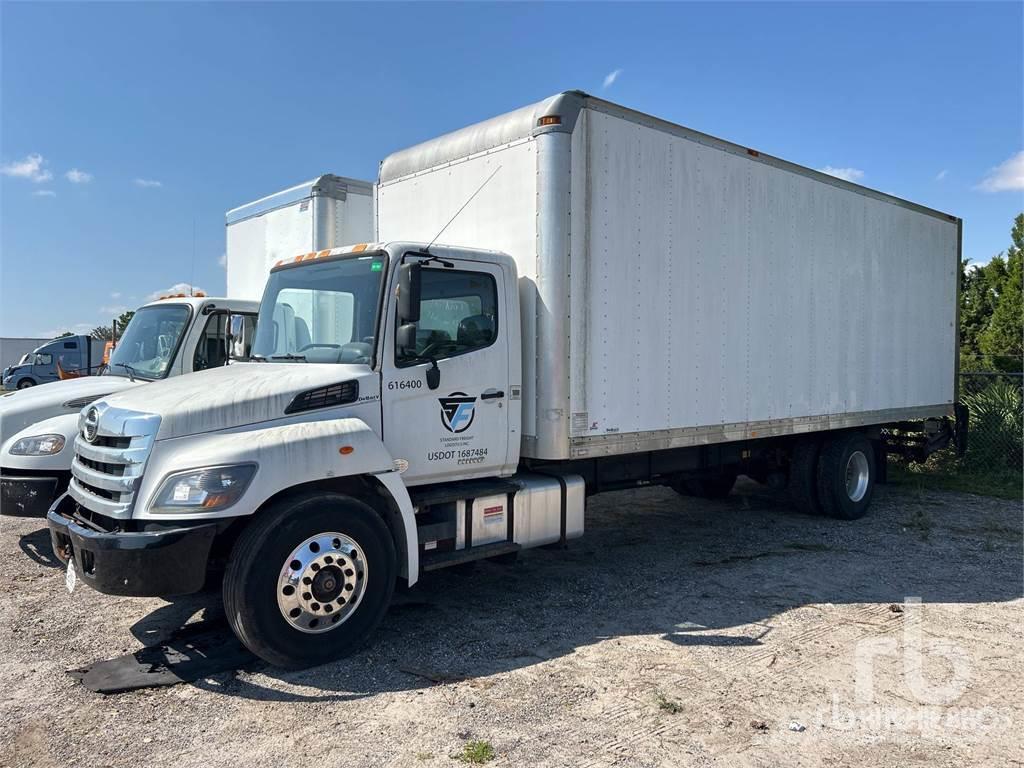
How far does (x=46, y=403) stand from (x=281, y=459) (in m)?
4.02

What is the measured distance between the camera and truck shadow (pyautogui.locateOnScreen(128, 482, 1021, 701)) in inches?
191

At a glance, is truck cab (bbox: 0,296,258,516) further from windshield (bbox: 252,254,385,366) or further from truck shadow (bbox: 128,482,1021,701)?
truck shadow (bbox: 128,482,1021,701)

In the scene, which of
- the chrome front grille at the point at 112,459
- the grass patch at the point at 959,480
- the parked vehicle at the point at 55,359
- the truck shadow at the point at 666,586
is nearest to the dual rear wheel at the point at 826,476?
the truck shadow at the point at 666,586

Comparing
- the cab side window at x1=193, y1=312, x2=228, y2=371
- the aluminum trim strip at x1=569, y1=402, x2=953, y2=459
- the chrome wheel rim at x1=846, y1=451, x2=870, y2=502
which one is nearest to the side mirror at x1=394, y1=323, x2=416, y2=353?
the aluminum trim strip at x1=569, y1=402, x2=953, y2=459

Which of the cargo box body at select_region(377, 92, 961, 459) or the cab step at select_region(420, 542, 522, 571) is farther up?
the cargo box body at select_region(377, 92, 961, 459)

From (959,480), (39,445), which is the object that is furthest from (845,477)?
(39,445)

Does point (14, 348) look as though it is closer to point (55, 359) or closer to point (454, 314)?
point (55, 359)

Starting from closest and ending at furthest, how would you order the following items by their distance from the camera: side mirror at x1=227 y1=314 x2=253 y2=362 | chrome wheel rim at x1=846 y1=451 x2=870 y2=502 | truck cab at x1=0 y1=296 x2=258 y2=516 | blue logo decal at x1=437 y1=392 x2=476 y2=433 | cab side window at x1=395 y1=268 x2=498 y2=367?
cab side window at x1=395 y1=268 x2=498 y2=367 → blue logo decal at x1=437 y1=392 x2=476 y2=433 → side mirror at x1=227 y1=314 x2=253 y2=362 → truck cab at x1=0 y1=296 x2=258 y2=516 → chrome wheel rim at x1=846 y1=451 x2=870 y2=502

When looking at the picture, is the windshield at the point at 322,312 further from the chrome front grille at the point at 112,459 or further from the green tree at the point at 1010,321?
the green tree at the point at 1010,321

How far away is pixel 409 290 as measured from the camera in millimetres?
4969

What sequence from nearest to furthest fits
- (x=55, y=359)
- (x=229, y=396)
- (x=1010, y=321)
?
1. (x=229, y=396)
2. (x=1010, y=321)
3. (x=55, y=359)

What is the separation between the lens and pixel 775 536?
8500 millimetres

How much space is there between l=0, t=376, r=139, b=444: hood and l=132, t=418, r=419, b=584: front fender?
10.7ft

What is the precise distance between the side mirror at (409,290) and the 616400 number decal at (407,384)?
1.59 feet
